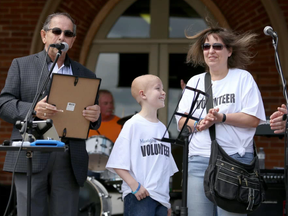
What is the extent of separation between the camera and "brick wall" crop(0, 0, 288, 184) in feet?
20.8

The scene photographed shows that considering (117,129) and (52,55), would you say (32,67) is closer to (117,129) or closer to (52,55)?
(52,55)

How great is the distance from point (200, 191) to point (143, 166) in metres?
0.41

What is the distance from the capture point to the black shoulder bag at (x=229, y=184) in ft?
9.31

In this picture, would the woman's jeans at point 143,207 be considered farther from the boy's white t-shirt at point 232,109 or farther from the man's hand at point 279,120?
the man's hand at point 279,120

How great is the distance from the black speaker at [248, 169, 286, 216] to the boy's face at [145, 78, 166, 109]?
1.91 meters

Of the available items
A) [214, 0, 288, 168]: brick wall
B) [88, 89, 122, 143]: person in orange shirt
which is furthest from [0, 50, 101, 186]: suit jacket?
[214, 0, 288, 168]: brick wall

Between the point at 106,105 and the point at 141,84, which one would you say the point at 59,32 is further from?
the point at 106,105

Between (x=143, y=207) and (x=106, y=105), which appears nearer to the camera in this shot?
(x=143, y=207)

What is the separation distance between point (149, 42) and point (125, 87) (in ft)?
2.64

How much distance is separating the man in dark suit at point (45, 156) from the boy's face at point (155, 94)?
0.41 m

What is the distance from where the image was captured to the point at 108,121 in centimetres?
596

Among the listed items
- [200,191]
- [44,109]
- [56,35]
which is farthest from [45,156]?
[200,191]

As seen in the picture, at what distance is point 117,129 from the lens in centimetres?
584

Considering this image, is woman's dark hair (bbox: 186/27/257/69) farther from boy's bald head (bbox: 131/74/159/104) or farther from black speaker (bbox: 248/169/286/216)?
black speaker (bbox: 248/169/286/216)
